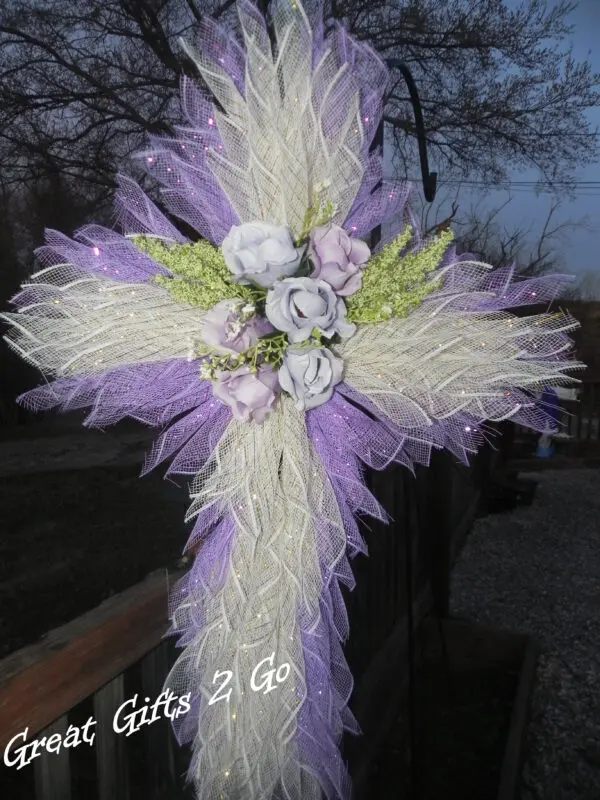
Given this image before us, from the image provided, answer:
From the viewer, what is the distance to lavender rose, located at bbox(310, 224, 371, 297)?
89cm

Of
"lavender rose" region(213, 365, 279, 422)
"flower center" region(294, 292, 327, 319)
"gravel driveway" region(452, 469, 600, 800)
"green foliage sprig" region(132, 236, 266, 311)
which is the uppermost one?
"green foliage sprig" region(132, 236, 266, 311)

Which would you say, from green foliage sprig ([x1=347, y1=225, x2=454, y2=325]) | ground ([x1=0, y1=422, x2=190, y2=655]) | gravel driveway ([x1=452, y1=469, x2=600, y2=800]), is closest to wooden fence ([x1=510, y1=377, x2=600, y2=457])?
gravel driveway ([x1=452, y1=469, x2=600, y2=800])

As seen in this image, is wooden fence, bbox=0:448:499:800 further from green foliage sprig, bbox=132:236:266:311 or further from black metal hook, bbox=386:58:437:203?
black metal hook, bbox=386:58:437:203

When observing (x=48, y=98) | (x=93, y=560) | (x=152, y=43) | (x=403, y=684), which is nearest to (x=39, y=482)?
(x=93, y=560)

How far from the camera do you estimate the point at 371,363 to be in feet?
3.21

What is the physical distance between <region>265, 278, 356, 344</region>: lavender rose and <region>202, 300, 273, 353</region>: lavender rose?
0.11 ft

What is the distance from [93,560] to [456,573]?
9.21 feet

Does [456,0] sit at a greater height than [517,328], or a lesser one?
greater

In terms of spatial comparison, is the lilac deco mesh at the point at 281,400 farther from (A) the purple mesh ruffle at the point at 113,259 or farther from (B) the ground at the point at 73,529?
(B) the ground at the point at 73,529

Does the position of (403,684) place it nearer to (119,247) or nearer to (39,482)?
(119,247)

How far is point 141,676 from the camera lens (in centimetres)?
158

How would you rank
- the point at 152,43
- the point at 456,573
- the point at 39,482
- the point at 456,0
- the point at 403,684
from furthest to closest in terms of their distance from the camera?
the point at 39,482 < the point at 456,0 < the point at 152,43 < the point at 456,573 < the point at 403,684

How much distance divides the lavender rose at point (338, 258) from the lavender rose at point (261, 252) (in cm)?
4

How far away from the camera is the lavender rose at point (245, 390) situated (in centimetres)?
88
